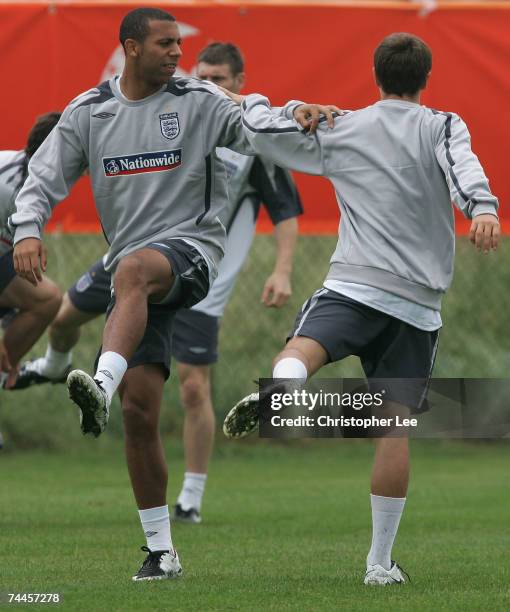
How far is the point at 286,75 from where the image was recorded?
981 centimetres

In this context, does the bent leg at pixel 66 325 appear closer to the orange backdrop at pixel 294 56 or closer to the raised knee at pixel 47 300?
the raised knee at pixel 47 300

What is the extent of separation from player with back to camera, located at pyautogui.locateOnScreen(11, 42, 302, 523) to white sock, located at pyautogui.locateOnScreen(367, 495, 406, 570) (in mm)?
2473

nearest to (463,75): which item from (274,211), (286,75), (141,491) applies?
(286,75)

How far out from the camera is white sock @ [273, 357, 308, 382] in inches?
195

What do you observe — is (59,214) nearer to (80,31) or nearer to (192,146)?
(80,31)

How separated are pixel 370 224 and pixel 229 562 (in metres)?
1.75

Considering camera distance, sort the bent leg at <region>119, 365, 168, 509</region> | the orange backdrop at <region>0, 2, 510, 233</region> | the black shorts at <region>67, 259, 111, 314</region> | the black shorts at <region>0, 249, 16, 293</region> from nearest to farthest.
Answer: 1. the bent leg at <region>119, 365, 168, 509</region>
2. the black shorts at <region>0, 249, 16, 293</region>
3. the black shorts at <region>67, 259, 111, 314</region>
4. the orange backdrop at <region>0, 2, 510, 233</region>

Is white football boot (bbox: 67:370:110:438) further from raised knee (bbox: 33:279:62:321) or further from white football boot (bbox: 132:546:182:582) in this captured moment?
raised knee (bbox: 33:279:62:321)

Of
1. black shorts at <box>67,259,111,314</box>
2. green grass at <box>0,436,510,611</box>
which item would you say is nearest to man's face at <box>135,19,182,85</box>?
green grass at <box>0,436,510,611</box>

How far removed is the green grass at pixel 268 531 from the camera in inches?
200

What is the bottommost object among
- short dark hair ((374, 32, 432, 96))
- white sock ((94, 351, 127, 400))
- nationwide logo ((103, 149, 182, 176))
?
white sock ((94, 351, 127, 400))

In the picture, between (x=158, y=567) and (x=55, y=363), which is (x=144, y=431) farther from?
(x=55, y=363)

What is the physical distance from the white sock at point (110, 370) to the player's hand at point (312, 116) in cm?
117

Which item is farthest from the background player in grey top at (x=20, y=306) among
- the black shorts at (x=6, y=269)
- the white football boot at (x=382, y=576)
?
the white football boot at (x=382, y=576)
